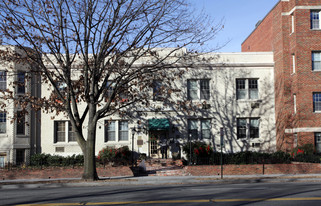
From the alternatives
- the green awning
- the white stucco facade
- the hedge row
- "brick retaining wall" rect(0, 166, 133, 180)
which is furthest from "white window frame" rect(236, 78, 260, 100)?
the hedge row

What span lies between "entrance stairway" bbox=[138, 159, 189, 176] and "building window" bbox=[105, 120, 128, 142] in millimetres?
3991

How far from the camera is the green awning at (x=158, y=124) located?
97.9 ft

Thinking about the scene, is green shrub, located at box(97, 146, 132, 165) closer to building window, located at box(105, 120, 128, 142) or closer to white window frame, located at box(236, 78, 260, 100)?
building window, located at box(105, 120, 128, 142)

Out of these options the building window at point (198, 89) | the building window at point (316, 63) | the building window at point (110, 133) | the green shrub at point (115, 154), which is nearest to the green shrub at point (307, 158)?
the building window at point (316, 63)

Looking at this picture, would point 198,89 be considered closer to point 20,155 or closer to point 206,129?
point 206,129

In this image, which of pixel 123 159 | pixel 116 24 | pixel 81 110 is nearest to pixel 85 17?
pixel 116 24

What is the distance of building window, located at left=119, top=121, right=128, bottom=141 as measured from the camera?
31.3 metres

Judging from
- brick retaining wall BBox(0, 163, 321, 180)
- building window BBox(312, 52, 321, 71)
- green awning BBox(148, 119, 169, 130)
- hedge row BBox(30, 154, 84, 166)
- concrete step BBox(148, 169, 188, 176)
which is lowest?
concrete step BBox(148, 169, 188, 176)

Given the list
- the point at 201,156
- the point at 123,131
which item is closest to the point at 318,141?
the point at 201,156

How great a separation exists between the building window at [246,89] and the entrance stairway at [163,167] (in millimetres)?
8397

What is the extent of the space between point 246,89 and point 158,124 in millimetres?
7766

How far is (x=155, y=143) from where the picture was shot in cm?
3081

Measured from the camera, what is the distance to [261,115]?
31.5 metres

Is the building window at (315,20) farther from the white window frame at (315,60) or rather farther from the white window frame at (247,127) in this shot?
the white window frame at (247,127)
